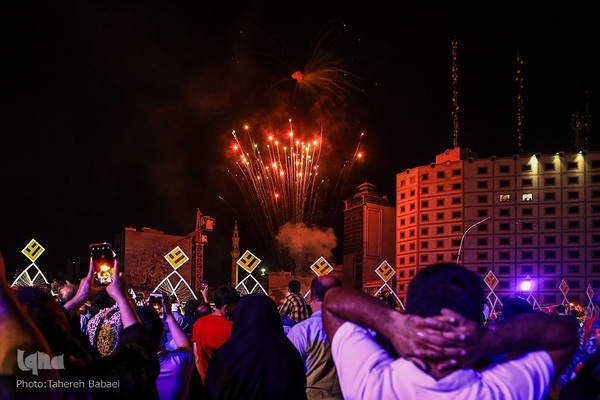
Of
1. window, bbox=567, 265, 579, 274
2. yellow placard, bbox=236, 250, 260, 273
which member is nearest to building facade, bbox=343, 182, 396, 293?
window, bbox=567, 265, 579, 274

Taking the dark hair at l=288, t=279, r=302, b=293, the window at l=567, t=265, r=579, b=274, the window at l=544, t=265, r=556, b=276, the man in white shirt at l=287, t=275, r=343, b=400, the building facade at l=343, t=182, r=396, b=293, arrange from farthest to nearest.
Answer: the building facade at l=343, t=182, r=396, b=293 < the window at l=544, t=265, r=556, b=276 < the window at l=567, t=265, r=579, b=274 < the dark hair at l=288, t=279, r=302, b=293 < the man in white shirt at l=287, t=275, r=343, b=400

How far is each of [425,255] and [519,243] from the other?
431 inches

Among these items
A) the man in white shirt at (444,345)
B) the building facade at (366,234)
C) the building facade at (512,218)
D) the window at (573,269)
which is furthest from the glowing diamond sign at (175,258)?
the window at (573,269)

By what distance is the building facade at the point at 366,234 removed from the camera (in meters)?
79.1

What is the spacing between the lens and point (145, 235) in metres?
56.8

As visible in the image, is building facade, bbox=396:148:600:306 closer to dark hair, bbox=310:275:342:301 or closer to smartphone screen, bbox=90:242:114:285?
dark hair, bbox=310:275:342:301

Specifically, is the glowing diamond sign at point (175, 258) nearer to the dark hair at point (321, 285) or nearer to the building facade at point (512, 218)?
the dark hair at point (321, 285)

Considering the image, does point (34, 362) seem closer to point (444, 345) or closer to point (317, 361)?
point (444, 345)

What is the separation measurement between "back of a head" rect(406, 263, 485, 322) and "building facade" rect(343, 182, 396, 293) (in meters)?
74.7

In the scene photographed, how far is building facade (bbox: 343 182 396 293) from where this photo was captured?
7906 centimetres

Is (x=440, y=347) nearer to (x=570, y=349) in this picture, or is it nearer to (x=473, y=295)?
(x=473, y=295)

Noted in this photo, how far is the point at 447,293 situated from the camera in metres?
2.29

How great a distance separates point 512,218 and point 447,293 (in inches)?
2929

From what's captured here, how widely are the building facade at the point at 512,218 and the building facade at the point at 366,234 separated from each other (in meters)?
4.86
